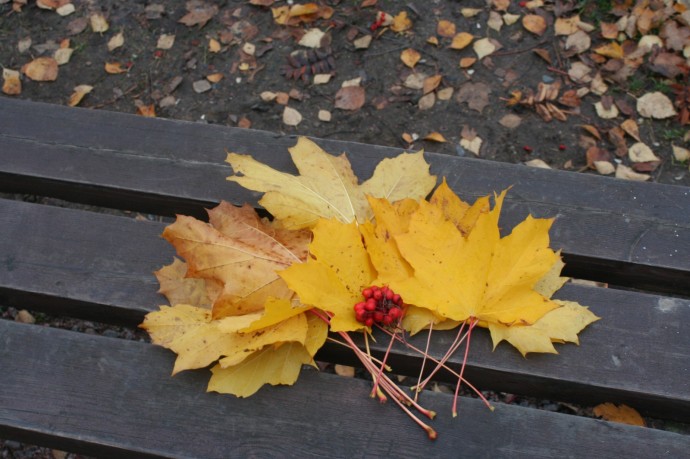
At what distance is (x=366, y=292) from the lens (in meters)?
1.08

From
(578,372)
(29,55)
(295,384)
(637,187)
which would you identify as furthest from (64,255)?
(29,55)

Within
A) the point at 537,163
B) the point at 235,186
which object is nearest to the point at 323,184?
the point at 235,186

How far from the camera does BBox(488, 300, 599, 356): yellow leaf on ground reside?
1100 millimetres

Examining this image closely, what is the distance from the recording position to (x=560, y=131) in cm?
217

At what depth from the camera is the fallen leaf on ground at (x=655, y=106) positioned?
2.17 meters

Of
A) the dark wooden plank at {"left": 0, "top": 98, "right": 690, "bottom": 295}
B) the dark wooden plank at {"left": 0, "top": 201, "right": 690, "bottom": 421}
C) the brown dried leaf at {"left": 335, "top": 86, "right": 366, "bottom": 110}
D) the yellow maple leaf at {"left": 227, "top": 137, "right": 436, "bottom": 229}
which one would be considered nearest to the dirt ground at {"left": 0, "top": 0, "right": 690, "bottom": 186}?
the brown dried leaf at {"left": 335, "top": 86, "right": 366, "bottom": 110}

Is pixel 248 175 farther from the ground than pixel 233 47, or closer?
farther from the ground

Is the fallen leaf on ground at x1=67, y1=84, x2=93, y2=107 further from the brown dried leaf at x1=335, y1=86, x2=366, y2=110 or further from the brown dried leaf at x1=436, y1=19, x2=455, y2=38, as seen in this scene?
the brown dried leaf at x1=436, y1=19, x2=455, y2=38

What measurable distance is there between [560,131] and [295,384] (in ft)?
4.81

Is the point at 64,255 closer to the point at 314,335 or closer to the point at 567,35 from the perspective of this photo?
the point at 314,335

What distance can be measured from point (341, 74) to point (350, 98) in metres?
0.12

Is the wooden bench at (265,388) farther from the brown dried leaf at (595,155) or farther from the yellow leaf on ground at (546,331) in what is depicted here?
the brown dried leaf at (595,155)

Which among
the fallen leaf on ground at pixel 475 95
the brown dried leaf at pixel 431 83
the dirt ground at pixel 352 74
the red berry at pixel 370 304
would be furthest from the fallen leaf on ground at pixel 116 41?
the red berry at pixel 370 304

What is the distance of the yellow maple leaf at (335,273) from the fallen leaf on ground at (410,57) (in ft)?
4.54
